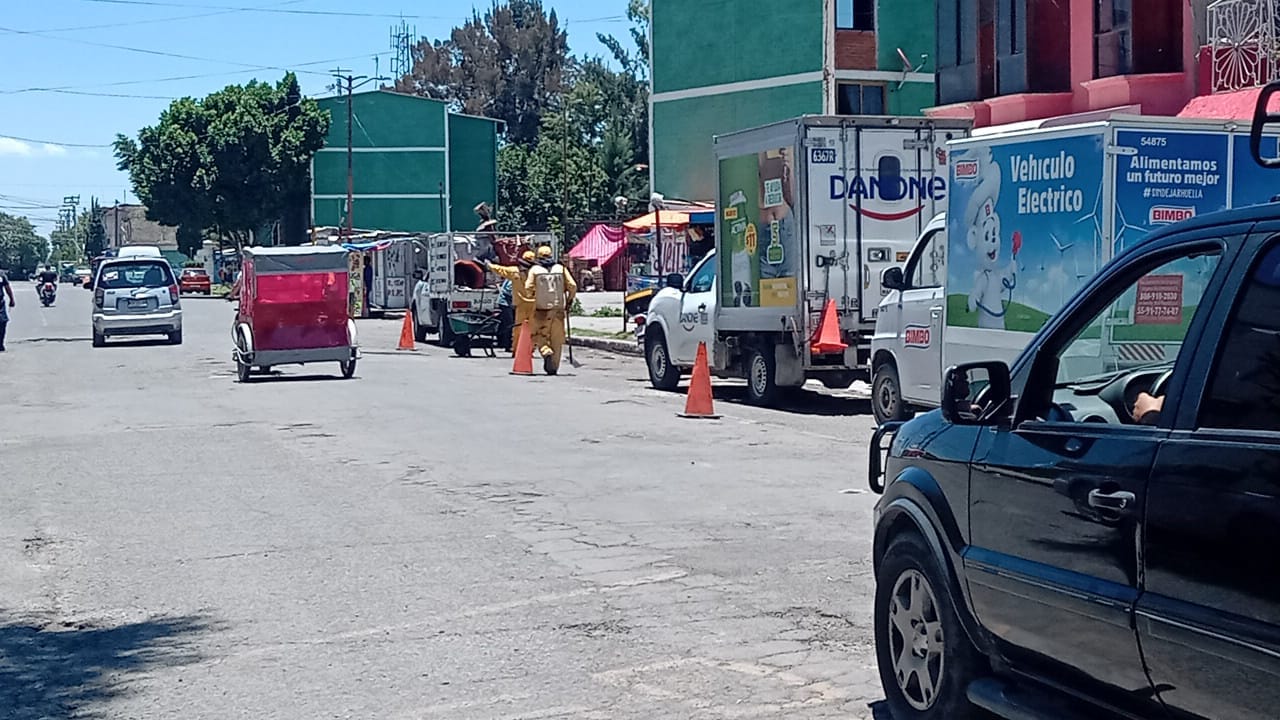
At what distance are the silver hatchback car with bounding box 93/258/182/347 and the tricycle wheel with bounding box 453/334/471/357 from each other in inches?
266

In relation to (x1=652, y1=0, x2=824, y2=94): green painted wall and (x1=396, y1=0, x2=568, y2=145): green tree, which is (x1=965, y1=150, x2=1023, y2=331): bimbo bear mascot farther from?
(x1=396, y1=0, x2=568, y2=145): green tree

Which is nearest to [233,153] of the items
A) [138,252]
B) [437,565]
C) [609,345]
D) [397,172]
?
[397,172]

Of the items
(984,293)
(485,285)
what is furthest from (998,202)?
(485,285)

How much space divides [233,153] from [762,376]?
193 ft

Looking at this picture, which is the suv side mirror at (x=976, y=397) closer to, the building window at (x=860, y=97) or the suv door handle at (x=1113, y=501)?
the suv door handle at (x=1113, y=501)

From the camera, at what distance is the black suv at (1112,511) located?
3.63 meters

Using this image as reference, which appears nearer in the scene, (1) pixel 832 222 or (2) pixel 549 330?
(1) pixel 832 222

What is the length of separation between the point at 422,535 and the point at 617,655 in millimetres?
3231

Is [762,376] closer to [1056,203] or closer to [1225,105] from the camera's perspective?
[1056,203]

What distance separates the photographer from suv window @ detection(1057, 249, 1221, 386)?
13.6 feet

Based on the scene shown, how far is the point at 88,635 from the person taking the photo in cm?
723

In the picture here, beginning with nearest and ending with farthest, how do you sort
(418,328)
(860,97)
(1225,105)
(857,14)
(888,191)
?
1. (888,191)
2. (1225,105)
3. (418,328)
4. (857,14)
5. (860,97)

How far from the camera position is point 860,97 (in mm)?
38562

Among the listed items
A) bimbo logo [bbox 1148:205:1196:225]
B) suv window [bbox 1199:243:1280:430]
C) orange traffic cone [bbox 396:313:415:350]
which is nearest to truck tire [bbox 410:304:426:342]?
orange traffic cone [bbox 396:313:415:350]
